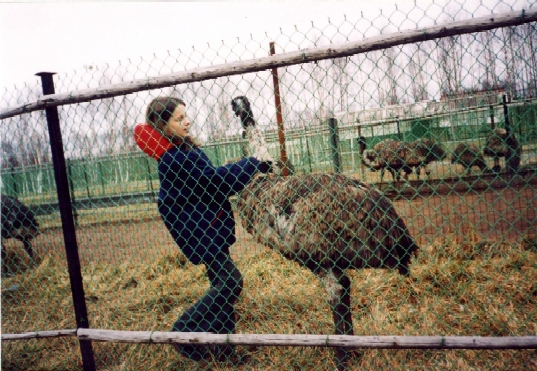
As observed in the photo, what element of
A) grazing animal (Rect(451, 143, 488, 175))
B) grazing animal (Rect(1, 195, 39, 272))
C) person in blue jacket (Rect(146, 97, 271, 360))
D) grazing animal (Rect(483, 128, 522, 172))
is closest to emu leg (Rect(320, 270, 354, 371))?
person in blue jacket (Rect(146, 97, 271, 360))

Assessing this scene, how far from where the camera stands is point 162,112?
2.62m

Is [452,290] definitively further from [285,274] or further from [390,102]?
[390,102]

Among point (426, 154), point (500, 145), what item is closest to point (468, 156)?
point (500, 145)

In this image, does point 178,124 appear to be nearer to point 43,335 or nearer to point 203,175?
point 203,175

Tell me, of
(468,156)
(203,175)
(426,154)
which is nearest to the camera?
(203,175)

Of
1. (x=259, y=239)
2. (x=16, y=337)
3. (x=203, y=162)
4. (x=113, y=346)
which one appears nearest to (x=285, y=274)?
(x=259, y=239)

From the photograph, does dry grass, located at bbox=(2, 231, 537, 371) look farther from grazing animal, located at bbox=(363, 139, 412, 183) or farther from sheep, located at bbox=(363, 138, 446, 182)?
grazing animal, located at bbox=(363, 139, 412, 183)

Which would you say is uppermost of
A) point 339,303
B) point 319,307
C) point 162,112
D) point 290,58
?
point 290,58

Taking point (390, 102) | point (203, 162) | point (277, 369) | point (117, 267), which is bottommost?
point (277, 369)

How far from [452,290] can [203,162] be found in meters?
2.62

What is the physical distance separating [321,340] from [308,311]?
2.71 ft

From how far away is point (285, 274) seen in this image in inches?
178

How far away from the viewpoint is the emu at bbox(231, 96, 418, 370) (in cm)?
265

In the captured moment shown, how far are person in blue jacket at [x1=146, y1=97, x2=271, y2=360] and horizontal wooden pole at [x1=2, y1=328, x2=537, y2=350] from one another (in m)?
0.21
